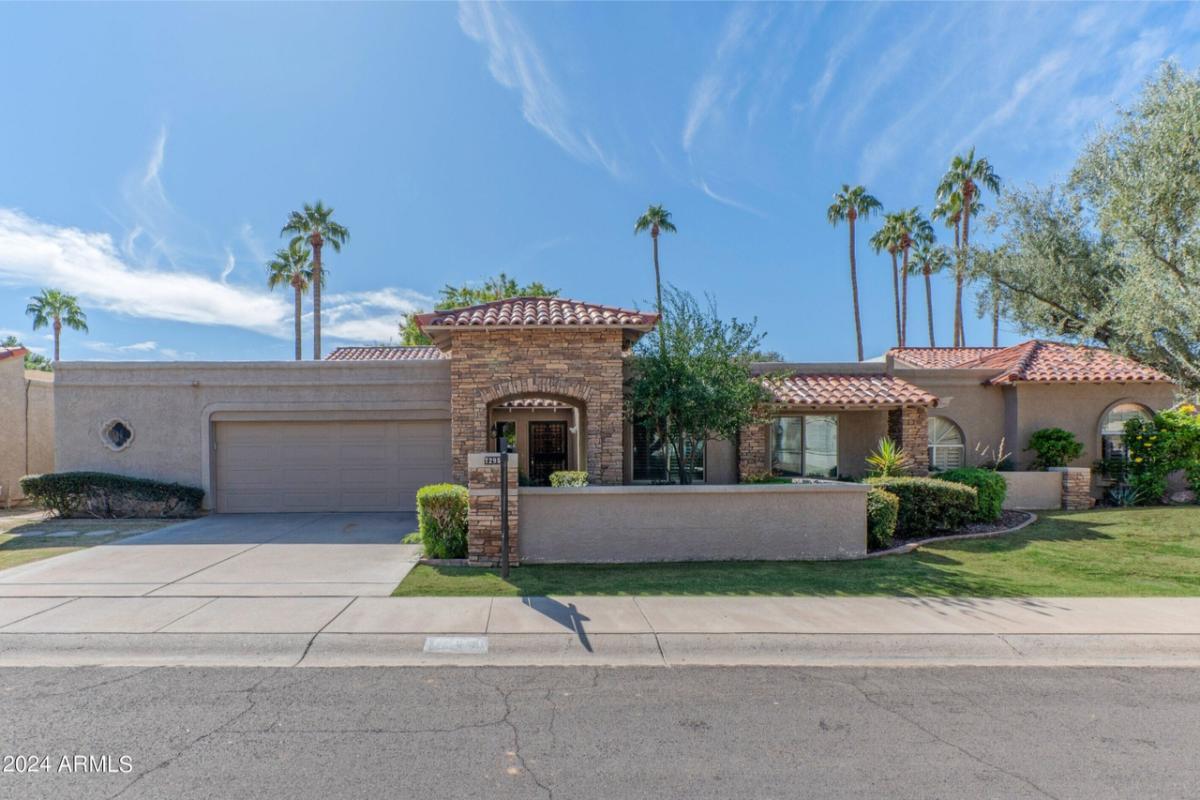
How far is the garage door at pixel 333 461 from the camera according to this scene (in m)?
13.8

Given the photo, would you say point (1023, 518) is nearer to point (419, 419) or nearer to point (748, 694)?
point (748, 694)

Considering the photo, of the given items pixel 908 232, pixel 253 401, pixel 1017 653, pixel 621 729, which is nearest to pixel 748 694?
pixel 621 729

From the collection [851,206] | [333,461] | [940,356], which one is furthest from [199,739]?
[851,206]

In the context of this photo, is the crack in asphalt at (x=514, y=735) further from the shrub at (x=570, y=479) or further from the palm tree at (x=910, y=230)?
the palm tree at (x=910, y=230)

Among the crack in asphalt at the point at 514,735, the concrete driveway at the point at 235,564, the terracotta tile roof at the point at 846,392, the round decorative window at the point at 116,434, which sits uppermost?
the terracotta tile roof at the point at 846,392

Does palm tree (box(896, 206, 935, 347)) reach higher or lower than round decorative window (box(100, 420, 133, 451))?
higher

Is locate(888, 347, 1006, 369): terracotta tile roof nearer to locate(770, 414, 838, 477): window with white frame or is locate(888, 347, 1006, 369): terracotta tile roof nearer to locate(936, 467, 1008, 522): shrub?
locate(770, 414, 838, 477): window with white frame

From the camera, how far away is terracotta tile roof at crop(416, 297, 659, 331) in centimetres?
1093

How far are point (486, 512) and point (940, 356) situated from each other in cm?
1705

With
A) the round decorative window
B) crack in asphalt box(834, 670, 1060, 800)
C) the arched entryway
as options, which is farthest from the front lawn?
crack in asphalt box(834, 670, 1060, 800)

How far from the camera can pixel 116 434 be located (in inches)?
534

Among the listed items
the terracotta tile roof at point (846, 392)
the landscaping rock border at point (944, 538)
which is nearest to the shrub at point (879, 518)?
the landscaping rock border at point (944, 538)

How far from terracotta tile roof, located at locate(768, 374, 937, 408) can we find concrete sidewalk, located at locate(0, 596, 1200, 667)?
21.8 feet

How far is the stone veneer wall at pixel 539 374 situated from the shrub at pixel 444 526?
2.13 m
